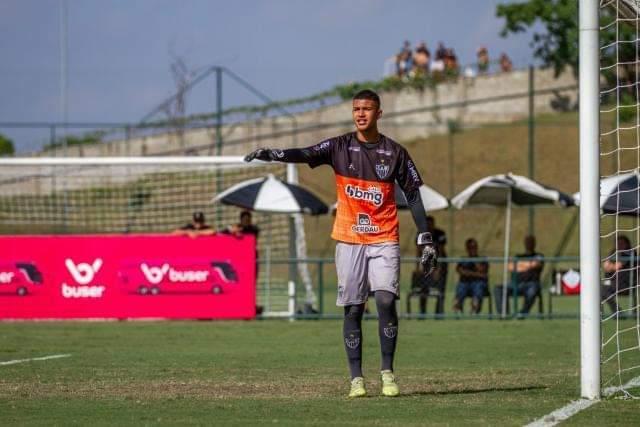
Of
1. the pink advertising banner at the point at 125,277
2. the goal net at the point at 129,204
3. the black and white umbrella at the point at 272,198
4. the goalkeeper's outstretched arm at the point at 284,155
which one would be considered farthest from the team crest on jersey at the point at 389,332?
the goal net at the point at 129,204

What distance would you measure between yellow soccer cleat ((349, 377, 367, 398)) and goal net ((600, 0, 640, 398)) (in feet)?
5.96

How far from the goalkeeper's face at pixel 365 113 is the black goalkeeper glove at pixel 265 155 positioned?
2.03ft

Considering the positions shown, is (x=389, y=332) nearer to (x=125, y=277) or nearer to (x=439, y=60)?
(x=125, y=277)

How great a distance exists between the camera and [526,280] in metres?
22.8

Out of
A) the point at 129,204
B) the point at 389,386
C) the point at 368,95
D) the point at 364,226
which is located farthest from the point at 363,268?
the point at 129,204

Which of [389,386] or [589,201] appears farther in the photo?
[389,386]

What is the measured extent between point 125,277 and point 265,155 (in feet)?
40.7

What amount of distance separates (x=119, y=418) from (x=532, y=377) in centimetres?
428

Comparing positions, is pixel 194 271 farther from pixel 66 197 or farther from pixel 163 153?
pixel 163 153

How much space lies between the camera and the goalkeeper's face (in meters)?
9.41

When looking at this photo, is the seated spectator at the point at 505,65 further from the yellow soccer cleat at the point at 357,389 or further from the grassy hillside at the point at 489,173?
the yellow soccer cleat at the point at 357,389

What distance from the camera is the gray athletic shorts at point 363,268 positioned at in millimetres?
9516

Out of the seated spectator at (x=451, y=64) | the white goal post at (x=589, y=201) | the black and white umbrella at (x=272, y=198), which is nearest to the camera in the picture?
the white goal post at (x=589, y=201)

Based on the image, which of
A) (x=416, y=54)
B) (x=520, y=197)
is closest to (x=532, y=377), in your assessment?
(x=520, y=197)
